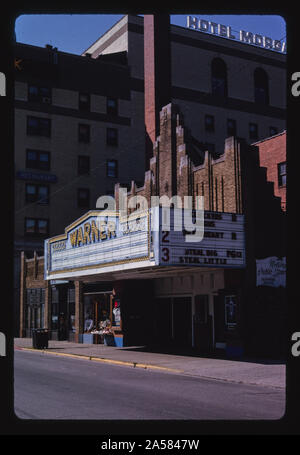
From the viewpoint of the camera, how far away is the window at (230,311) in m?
25.5

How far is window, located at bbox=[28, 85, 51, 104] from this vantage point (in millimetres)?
52719

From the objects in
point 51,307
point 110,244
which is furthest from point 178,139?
point 51,307

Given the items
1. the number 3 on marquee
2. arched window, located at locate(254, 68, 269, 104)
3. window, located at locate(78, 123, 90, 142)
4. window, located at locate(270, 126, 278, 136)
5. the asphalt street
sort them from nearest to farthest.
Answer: the asphalt street
the number 3 on marquee
window, located at locate(78, 123, 90, 142)
arched window, located at locate(254, 68, 269, 104)
window, located at locate(270, 126, 278, 136)

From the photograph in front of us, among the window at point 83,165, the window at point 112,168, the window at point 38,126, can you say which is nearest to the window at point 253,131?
the window at point 112,168

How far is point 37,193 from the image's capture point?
5272 centimetres

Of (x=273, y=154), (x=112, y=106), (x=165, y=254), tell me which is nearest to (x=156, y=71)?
(x=273, y=154)

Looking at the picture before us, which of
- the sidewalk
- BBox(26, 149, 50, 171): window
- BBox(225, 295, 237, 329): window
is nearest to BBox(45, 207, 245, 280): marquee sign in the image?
BBox(225, 295, 237, 329): window

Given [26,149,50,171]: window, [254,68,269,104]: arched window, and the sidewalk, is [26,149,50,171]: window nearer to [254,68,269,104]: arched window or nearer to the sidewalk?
[254,68,269,104]: arched window

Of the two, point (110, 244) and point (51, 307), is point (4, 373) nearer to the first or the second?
point (110, 244)

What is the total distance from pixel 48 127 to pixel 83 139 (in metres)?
3.79

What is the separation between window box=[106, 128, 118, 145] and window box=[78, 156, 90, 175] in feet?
9.59

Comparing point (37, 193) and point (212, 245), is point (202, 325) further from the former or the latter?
point (37, 193)
